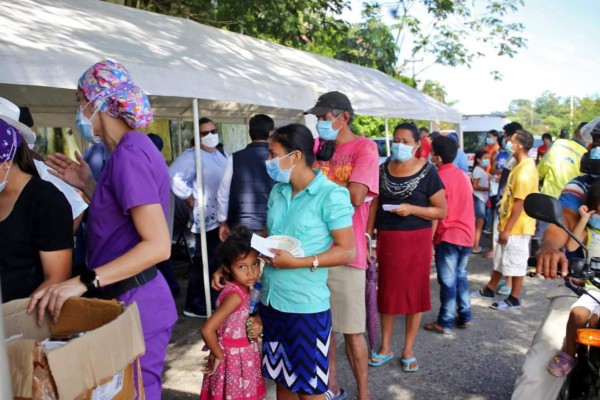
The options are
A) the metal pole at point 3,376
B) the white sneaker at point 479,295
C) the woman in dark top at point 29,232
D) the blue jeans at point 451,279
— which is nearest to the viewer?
the metal pole at point 3,376

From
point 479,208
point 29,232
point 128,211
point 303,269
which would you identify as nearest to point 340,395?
point 303,269

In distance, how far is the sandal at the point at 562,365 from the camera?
112 inches

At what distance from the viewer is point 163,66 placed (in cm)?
480

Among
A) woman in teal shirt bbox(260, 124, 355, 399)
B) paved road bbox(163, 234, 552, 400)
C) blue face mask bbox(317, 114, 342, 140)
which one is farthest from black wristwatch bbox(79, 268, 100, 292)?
paved road bbox(163, 234, 552, 400)

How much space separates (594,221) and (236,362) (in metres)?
2.12

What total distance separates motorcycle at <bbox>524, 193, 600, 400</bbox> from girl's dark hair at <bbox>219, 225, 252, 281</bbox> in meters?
1.43

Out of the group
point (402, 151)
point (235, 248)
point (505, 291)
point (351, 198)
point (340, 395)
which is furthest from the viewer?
point (505, 291)

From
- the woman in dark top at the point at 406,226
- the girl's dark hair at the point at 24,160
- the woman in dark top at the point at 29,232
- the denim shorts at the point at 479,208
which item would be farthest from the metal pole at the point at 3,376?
the denim shorts at the point at 479,208

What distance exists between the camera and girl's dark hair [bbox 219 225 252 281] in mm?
3039

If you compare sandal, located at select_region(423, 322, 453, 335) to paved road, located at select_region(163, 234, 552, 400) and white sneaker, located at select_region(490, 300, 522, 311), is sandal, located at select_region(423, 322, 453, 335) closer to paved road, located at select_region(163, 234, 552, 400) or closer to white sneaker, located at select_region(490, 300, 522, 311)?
paved road, located at select_region(163, 234, 552, 400)

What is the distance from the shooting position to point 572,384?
110 inches

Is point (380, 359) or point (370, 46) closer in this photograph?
point (380, 359)

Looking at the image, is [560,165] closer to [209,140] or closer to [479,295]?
[479,295]

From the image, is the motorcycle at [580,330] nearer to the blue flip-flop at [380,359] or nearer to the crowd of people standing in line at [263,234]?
the crowd of people standing in line at [263,234]
